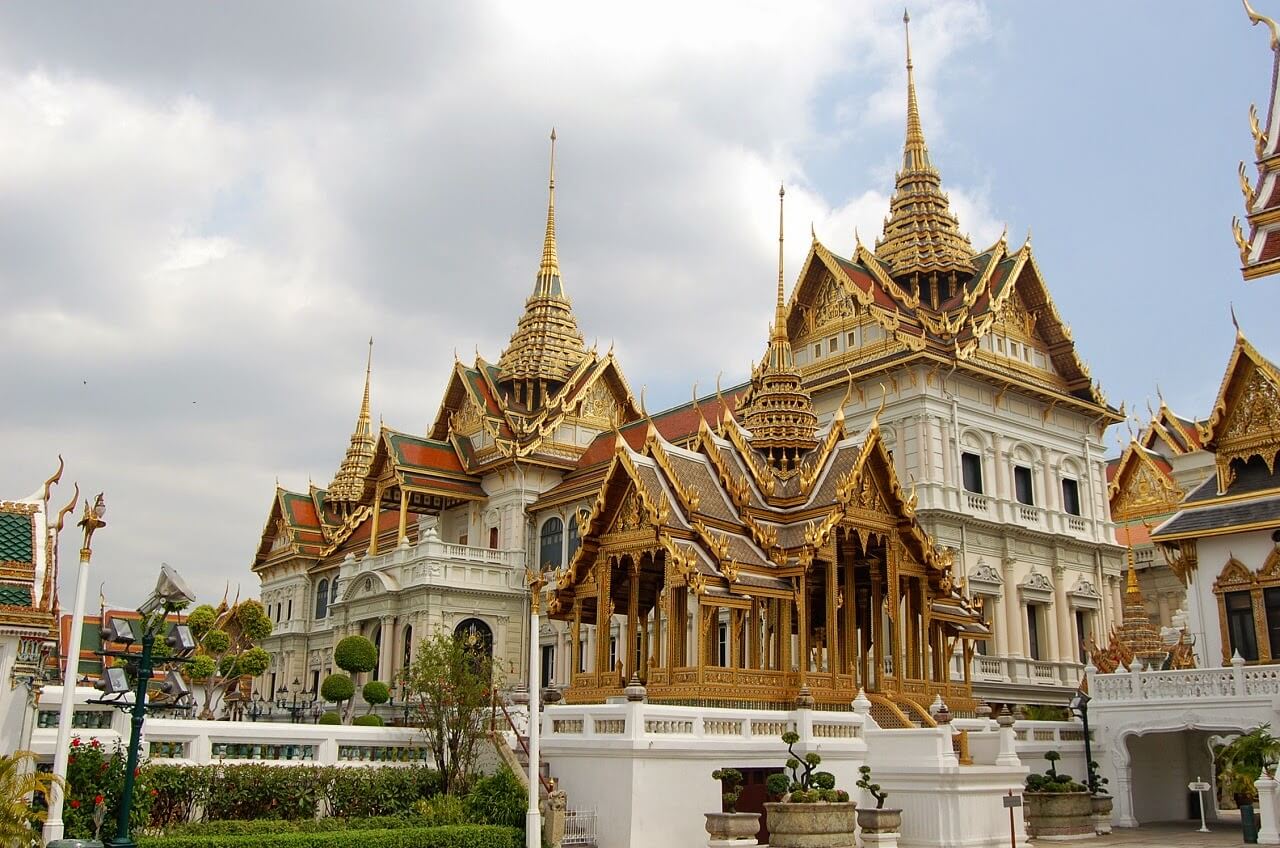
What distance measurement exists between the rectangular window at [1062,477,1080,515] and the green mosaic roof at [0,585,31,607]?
32260 mm

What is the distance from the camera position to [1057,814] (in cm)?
1855

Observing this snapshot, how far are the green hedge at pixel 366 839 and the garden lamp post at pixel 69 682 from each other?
1216mm

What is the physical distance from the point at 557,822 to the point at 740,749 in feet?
7.97

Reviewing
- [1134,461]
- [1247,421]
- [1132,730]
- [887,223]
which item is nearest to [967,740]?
[1132,730]

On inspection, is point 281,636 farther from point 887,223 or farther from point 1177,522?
point 1177,522

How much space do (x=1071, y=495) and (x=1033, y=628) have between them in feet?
17.3

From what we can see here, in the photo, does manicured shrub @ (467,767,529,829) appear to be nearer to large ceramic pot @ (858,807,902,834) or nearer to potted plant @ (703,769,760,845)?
potted plant @ (703,769,760,845)

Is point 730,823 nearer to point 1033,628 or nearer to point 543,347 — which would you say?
Result: point 1033,628

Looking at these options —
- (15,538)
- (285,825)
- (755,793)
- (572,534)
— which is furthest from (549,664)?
(15,538)

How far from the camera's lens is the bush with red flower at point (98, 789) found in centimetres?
1322

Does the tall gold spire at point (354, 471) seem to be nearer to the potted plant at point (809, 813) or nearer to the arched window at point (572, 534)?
the arched window at point (572, 534)

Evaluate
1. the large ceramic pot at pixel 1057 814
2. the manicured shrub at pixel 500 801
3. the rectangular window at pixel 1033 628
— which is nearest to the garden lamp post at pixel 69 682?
the manicured shrub at pixel 500 801

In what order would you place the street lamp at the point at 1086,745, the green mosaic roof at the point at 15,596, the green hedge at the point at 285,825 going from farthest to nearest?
1. the street lamp at the point at 1086,745
2. the green mosaic roof at the point at 15,596
3. the green hedge at the point at 285,825

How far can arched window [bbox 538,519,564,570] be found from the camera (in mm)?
45638
